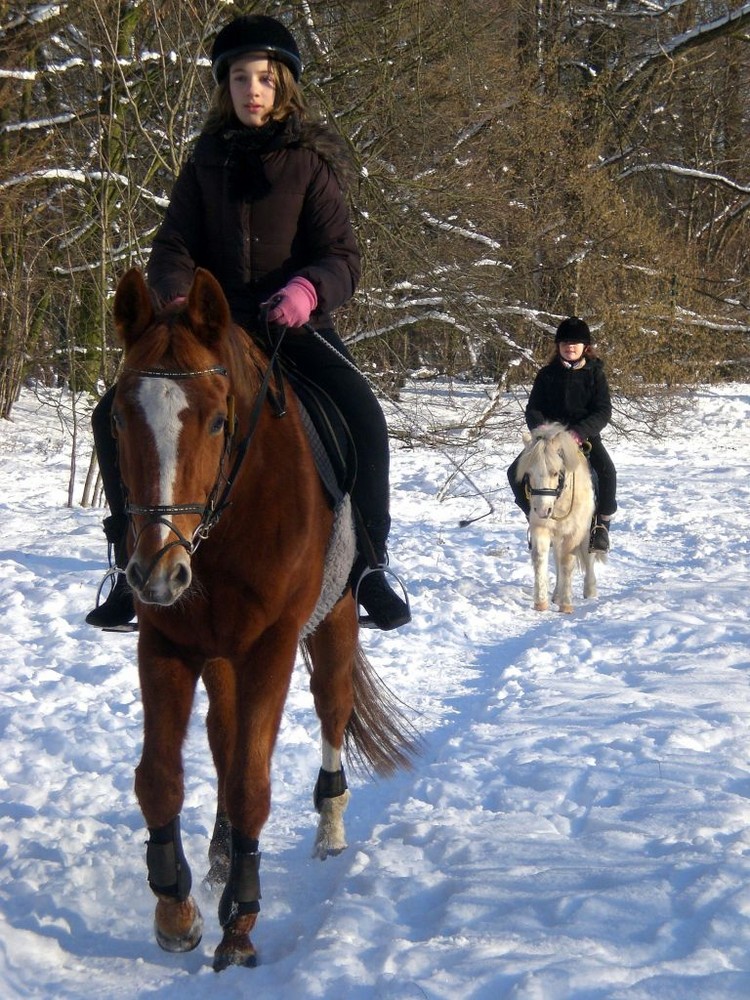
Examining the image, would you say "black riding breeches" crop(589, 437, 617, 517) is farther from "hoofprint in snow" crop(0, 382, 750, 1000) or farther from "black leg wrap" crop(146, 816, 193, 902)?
"black leg wrap" crop(146, 816, 193, 902)

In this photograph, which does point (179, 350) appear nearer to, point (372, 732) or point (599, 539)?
point (372, 732)

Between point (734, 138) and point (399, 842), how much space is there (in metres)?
27.5

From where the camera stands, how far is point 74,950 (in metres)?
3.38

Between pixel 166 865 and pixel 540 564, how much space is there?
6621 millimetres

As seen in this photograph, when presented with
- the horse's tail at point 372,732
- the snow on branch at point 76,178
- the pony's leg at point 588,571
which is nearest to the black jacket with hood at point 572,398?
the pony's leg at point 588,571

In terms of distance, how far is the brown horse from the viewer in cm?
287

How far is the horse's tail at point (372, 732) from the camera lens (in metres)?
4.79

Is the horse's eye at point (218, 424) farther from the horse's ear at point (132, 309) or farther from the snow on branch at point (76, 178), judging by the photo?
the snow on branch at point (76, 178)

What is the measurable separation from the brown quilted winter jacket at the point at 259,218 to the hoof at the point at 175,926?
2.04m

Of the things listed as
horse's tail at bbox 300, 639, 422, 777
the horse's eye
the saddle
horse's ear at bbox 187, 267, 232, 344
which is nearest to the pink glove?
the saddle

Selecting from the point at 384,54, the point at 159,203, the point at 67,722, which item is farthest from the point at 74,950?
the point at 384,54

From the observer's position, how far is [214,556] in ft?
10.9

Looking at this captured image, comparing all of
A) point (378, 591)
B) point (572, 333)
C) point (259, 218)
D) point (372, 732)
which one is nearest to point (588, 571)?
point (572, 333)

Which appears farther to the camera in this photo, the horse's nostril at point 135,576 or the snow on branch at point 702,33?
the snow on branch at point 702,33
